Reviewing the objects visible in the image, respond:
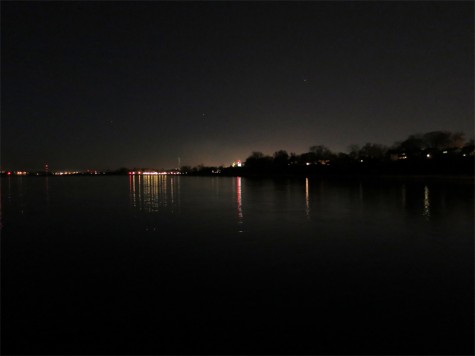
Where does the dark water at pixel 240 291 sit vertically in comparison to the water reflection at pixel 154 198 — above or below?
below

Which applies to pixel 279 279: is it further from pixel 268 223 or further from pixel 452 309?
pixel 268 223

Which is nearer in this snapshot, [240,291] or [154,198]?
[240,291]

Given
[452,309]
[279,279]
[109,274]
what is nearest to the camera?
[452,309]

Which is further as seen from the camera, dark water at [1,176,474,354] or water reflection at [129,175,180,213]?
water reflection at [129,175,180,213]

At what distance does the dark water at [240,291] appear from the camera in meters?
5.64

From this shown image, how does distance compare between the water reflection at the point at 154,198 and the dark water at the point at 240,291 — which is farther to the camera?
the water reflection at the point at 154,198

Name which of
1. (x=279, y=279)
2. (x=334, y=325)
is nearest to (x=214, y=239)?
(x=279, y=279)

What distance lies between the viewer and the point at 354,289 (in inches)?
306

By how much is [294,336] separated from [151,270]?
193 inches

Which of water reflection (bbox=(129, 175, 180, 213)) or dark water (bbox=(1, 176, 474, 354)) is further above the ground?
water reflection (bbox=(129, 175, 180, 213))

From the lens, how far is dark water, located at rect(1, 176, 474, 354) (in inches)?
222

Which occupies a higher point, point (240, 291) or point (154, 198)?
point (154, 198)

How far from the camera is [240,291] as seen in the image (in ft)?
→ 25.3

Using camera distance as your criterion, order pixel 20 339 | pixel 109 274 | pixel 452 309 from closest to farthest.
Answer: pixel 20 339 < pixel 452 309 < pixel 109 274
